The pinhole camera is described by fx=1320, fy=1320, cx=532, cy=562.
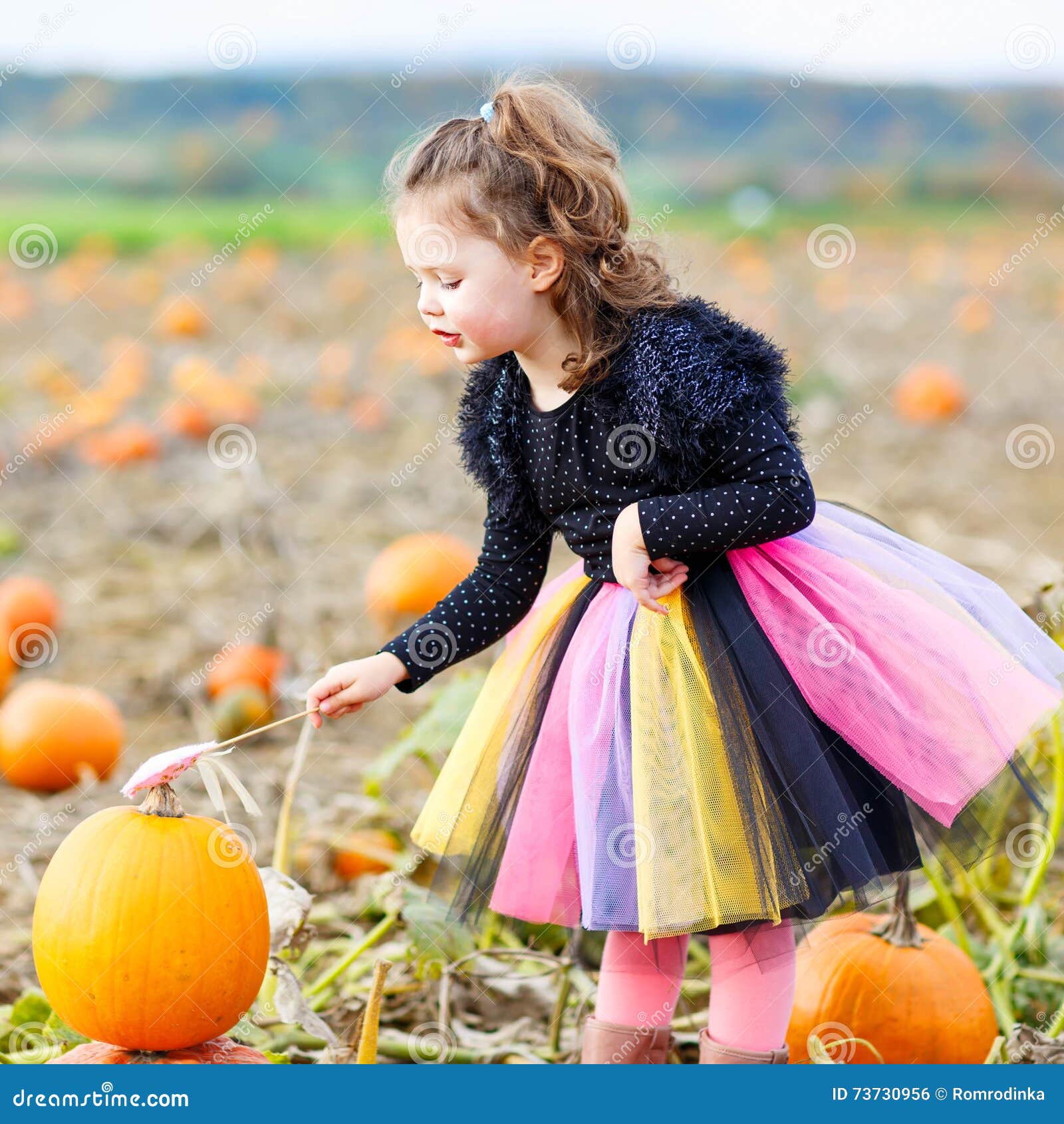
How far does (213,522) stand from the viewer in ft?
13.8

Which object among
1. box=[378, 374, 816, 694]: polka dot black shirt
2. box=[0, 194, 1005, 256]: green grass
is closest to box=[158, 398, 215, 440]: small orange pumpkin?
box=[378, 374, 816, 694]: polka dot black shirt

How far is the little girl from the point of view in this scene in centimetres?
148

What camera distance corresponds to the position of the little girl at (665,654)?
4.87 ft

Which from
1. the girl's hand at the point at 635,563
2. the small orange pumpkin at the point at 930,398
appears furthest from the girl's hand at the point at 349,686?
the small orange pumpkin at the point at 930,398

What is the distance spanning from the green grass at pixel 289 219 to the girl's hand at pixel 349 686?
9.55 m

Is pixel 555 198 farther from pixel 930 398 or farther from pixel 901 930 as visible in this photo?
pixel 930 398

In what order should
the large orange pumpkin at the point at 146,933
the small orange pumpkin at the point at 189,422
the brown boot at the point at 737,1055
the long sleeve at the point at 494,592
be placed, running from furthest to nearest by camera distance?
1. the small orange pumpkin at the point at 189,422
2. the long sleeve at the point at 494,592
3. the brown boot at the point at 737,1055
4. the large orange pumpkin at the point at 146,933

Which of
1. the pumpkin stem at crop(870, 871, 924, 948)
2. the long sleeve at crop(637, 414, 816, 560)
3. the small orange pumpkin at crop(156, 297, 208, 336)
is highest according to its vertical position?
the small orange pumpkin at crop(156, 297, 208, 336)

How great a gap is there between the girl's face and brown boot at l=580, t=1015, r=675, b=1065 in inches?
33.5

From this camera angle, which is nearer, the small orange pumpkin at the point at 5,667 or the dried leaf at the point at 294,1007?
the dried leaf at the point at 294,1007

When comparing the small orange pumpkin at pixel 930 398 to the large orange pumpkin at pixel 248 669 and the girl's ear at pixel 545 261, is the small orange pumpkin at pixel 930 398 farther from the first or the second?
the girl's ear at pixel 545 261

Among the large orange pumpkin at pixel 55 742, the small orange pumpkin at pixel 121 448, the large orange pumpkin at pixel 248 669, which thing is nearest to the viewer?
the large orange pumpkin at pixel 55 742

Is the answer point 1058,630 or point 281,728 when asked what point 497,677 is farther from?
point 281,728

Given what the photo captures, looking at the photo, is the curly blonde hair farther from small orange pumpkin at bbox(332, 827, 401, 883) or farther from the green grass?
the green grass
